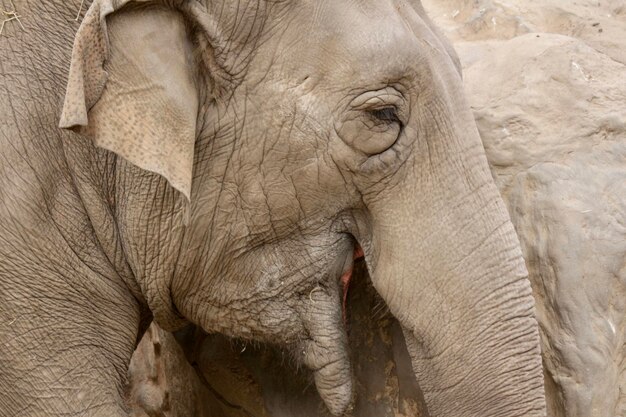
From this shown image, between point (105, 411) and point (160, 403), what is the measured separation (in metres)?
1.07

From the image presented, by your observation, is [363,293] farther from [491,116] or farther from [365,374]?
[491,116]

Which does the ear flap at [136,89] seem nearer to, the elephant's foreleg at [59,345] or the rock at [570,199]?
the elephant's foreleg at [59,345]

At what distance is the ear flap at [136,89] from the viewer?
2.54m

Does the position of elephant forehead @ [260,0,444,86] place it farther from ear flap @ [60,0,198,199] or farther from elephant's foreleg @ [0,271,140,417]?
elephant's foreleg @ [0,271,140,417]

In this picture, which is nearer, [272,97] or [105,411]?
[272,97]

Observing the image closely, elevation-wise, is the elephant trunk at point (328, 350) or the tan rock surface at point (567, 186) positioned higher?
the tan rock surface at point (567, 186)

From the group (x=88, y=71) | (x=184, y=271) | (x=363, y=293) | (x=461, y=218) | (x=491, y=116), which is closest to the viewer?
(x=88, y=71)

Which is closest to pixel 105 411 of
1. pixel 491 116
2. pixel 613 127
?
pixel 491 116

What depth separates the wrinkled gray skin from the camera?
8.77 ft

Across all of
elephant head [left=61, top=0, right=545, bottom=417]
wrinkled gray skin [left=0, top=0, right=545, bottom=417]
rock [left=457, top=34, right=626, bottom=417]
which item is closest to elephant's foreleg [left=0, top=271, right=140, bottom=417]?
wrinkled gray skin [left=0, top=0, right=545, bottom=417]

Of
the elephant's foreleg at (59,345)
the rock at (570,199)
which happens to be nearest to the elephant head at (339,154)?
the elephant's foreleg at (59,345)

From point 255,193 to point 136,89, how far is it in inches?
15.9

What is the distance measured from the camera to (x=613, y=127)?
3.46m

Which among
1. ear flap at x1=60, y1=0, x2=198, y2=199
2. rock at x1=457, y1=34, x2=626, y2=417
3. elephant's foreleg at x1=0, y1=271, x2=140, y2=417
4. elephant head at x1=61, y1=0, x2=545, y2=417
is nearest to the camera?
ear flap at x1=60, y1=0, x2=198, y2=199
